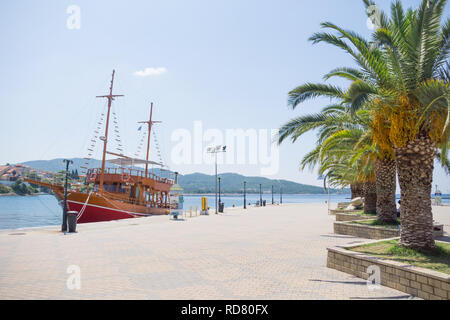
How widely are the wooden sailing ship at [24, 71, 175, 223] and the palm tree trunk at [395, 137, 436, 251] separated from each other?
21.7 metres

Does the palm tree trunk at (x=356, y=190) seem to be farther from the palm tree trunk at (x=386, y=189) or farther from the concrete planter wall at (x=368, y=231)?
the palm tree trunk at (x=386, y=189)

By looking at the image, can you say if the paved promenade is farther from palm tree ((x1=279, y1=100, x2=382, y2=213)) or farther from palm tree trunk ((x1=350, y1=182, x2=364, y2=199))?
palm tree trunk ((x1=350, y1=182, x2=364, y2=199))

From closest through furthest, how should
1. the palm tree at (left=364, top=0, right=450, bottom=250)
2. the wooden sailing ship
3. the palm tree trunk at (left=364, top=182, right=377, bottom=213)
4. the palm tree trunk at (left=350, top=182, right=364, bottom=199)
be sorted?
the palm tree at (left=364, top=0, right=450, bottom=250), the palm tree trunk at (left=364, top=182, right=377, bottom=213), the wooden sailing ship, the palm tree trunk at (left=350, top=182, right=364, bottom=199)

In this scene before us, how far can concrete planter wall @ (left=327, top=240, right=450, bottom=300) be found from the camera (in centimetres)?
459

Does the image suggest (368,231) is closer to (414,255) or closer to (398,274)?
(414,255)

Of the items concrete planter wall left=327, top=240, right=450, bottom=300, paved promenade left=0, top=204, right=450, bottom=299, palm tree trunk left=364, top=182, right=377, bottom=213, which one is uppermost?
palm tree trunk left=364, top=182, right=377, bottom=213

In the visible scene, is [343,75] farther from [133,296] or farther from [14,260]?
[14,260]

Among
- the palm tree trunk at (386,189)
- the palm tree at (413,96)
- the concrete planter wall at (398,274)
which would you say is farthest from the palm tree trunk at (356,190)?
the concrete planter wall at (398,274)

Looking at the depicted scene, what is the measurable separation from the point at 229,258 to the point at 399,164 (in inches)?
207

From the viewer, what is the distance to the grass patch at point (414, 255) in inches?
217

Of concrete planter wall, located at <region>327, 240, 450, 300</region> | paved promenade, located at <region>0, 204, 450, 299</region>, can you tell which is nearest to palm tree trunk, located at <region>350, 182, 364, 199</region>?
paved promenade, located at <region>0, 204, 450, 299</region>

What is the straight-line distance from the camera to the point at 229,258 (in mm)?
7734

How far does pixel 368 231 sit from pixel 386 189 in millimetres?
2061

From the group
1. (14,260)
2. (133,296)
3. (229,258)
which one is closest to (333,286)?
(229,258)
